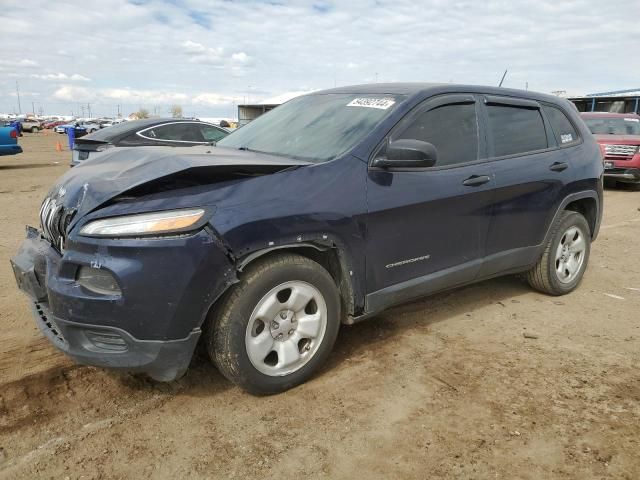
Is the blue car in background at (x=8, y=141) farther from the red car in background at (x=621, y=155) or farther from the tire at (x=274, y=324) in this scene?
the tire at (x=274, y=324)

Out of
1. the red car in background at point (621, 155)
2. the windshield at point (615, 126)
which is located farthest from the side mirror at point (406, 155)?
the windshield at point (615, 126)

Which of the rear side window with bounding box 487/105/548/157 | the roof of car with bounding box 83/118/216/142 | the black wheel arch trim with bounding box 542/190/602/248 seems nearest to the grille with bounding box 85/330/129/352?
the rear side window with bounding box 487/105/548/157

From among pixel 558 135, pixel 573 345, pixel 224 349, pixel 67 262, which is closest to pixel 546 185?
pixel 558 135

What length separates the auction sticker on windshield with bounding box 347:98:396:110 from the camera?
343 centimetres

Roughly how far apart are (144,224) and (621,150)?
40.1 ft

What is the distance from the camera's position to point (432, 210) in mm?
3379

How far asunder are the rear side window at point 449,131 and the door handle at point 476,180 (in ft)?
0.44

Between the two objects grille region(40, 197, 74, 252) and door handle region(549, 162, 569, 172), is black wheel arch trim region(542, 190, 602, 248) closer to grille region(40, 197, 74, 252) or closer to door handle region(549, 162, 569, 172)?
door handle region(549, 162, 569, 172)

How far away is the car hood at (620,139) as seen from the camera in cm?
1176

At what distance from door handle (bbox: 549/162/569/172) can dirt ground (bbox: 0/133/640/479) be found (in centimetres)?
125

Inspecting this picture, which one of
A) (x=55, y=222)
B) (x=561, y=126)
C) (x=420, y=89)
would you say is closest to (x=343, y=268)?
(x=420, y=89)

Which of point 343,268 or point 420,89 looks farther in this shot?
point 420,89

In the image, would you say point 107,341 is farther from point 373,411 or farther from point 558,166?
point 558,166

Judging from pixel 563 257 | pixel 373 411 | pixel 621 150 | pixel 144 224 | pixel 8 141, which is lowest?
pixel 373 411
